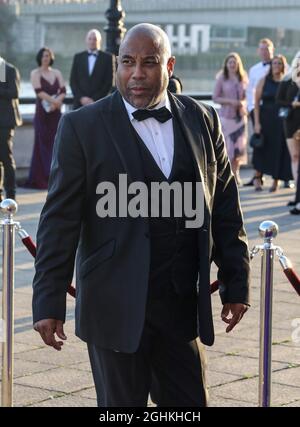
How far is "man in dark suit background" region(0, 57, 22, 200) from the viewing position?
503 inches

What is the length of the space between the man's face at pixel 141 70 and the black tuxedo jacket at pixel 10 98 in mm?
8835

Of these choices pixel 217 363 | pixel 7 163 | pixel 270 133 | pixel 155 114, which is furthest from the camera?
pixel 270 133

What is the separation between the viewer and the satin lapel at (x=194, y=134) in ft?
13.4

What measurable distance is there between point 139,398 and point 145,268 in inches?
18.5

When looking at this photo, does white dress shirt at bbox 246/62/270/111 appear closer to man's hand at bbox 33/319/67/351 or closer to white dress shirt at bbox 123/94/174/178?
white dress shirt at bbox 123/94/174/178

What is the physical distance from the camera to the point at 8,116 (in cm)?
1300

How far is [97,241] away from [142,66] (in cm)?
63

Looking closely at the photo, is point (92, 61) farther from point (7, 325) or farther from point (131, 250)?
point (131, 250)

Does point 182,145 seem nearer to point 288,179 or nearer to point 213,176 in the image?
point 213,176

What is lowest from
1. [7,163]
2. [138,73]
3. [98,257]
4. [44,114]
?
[7,163]

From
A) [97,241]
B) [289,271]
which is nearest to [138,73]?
[97,241]

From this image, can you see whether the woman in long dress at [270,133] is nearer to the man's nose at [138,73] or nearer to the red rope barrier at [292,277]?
the red rope barrier at [292,277]

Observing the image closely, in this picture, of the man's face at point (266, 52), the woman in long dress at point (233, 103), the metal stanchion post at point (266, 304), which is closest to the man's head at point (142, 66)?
the metal stanchion post at point (266, 304)
